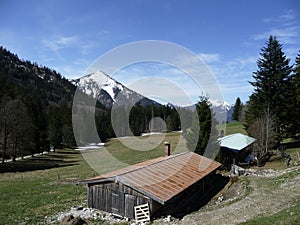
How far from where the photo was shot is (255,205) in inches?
738

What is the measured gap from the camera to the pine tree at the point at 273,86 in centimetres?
4047

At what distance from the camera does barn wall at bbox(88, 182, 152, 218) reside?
1858 centimetres

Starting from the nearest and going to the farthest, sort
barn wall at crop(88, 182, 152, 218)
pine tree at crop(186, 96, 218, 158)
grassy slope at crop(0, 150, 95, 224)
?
1. barn wall at crop(88, 182, 152, 218)
2. grassy slope at crop(0, 150, 95, 224)
3. pine tree at crop(186, 96, 218, 158)

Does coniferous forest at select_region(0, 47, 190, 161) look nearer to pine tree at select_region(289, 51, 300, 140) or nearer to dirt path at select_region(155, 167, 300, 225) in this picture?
pine tree at select_region(289, 51, 300, 140)

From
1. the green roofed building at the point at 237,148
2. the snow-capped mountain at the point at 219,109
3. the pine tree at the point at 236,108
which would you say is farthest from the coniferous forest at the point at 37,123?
the green roofed building at the point at 237,148

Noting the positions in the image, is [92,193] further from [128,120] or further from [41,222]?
[128,120]

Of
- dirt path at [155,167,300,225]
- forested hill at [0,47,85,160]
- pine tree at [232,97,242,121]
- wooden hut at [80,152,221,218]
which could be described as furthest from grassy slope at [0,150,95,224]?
pine tree at [232,97,242,121]

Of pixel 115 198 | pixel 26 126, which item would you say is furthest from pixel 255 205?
pixel 26 126

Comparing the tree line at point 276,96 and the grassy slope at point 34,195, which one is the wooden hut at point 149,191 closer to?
the grassy slope at point 34,195

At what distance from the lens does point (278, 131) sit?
40.3m

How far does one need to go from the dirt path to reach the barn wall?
11.3 ft

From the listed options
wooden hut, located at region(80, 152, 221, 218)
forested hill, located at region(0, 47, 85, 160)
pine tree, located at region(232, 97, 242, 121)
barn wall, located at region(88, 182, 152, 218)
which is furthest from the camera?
pine tree, located at region(232, 97, 242, 121)

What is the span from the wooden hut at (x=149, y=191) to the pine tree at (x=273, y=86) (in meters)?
22.1

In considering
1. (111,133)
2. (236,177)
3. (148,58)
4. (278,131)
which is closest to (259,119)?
(278,131)
